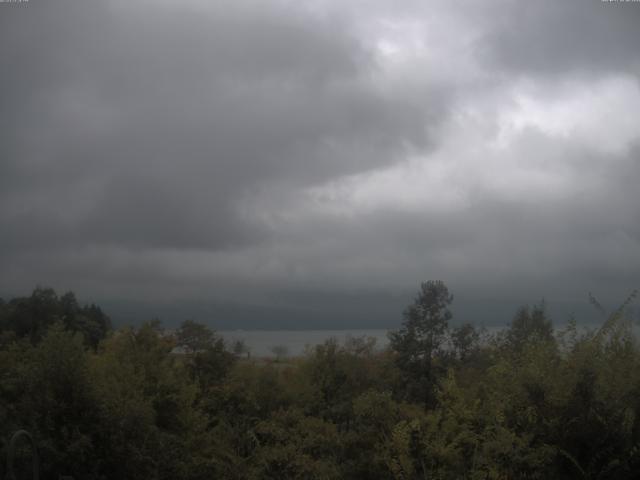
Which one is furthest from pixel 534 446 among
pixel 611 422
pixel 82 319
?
pixel 82 319

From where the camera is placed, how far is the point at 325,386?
38156 millimetres

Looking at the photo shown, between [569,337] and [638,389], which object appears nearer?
[638,389]

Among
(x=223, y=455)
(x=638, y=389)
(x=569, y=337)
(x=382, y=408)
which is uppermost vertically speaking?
(x=569, y=337)

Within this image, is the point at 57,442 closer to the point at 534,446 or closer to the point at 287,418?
the point at 534,446

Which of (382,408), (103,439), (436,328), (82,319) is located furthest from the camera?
(82,319)

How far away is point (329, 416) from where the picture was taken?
113 feet

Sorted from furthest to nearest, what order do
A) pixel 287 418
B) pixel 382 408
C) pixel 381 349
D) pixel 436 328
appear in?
pixel 381 349
pixel 436 328
pixel 287 418
pixel 382 408

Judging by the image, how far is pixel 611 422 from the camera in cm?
1292

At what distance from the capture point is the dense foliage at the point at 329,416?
13.4 m

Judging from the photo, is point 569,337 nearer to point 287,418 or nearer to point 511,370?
point 511,370

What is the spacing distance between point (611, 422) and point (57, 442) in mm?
13194

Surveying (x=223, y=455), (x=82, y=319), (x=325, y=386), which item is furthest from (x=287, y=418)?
(x=82, y=319)

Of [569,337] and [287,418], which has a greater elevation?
[569,337]

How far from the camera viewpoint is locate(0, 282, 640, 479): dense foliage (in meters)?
13.4
